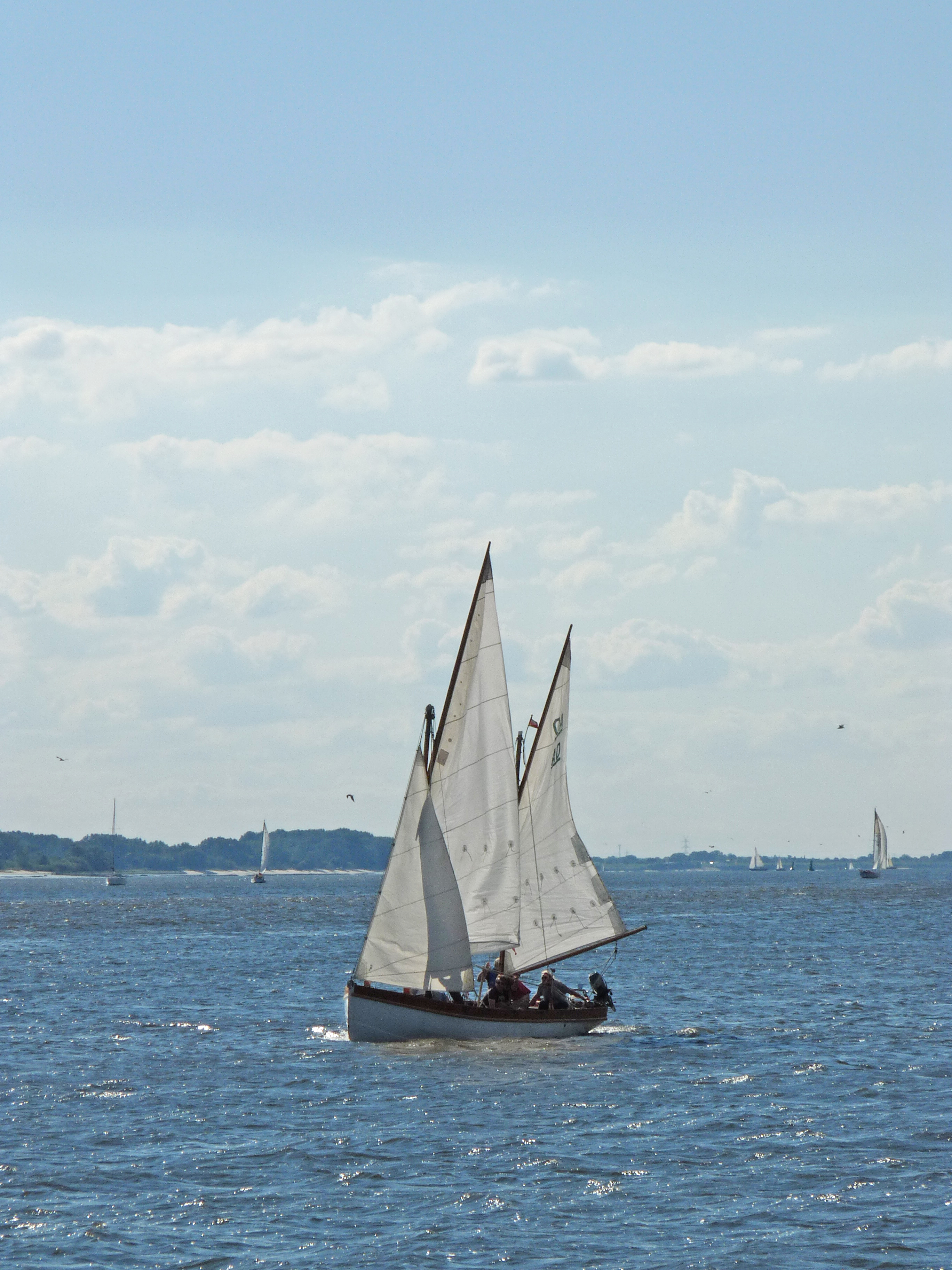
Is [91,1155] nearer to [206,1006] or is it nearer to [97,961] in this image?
[206,1006]

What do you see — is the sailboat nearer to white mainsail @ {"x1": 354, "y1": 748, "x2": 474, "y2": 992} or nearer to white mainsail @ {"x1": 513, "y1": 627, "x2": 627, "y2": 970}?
white mainsail @ {"x1": 354, "y1": 748, "x2": 474, "y2": 992}

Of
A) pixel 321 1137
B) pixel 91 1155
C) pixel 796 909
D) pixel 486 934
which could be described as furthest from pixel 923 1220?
pixel 796 909

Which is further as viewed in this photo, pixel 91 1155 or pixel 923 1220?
pixel 91 1155

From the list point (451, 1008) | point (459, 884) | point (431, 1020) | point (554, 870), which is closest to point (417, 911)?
point (459, 884)

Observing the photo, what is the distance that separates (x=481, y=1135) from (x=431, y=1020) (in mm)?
12440

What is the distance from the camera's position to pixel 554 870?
51.1 m

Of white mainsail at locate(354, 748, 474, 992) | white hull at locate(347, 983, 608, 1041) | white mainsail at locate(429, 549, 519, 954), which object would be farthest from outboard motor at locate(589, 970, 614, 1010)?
white mainsail at locate(354, 748, 474, 992)

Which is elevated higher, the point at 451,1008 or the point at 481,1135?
the point at 451,1008

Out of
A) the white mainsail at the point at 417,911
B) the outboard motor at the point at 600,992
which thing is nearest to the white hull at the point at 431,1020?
the white mainsail at the point at 417,911

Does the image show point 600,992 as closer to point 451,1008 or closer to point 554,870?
point 554,870

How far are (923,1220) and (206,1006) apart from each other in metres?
39.3

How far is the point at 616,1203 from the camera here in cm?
2767

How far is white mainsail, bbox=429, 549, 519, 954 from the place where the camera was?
4619cm

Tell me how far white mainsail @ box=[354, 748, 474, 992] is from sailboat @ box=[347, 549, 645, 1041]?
0.03 meters
